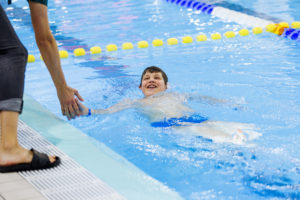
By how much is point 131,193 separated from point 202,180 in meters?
0.65

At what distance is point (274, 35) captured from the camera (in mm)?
7211

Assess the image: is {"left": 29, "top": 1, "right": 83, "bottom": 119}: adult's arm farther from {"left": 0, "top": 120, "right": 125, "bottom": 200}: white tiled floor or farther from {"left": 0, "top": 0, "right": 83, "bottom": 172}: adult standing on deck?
{"left": 0, "top": 120, "right": 125, "bottom": 200}: white tiled floor

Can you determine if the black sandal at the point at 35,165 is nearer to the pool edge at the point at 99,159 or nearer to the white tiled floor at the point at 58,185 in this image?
the white tiled floor at the point at 58,185

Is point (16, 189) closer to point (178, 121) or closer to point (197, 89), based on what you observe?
point (178, 121)

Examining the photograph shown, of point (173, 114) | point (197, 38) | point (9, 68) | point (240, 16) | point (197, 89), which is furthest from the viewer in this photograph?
point (240, 16)

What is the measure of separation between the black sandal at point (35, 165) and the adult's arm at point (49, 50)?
31 centimetres

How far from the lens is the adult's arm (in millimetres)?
2365

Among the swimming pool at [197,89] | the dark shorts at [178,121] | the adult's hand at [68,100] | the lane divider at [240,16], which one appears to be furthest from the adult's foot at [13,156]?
the lane divider at [240,16]

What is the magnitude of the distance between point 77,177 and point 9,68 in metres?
0.76

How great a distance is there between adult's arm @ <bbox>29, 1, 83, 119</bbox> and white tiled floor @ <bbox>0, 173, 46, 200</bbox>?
0.49 meters

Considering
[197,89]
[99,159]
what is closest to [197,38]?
[197,89]

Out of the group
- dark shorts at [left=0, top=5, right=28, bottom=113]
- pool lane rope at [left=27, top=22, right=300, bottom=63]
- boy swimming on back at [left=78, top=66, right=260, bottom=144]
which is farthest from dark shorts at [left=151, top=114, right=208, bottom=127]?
pool lane rope at [left=27, top=22, right=300, bottom=63]

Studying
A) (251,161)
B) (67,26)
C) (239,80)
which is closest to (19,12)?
(67,26)

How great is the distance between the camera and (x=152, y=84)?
4570 mm
